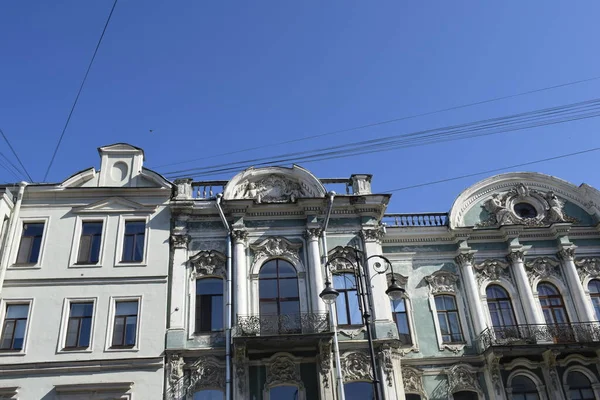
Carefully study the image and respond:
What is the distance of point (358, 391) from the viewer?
20.1 metres

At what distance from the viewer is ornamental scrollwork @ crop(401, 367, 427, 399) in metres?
21.4

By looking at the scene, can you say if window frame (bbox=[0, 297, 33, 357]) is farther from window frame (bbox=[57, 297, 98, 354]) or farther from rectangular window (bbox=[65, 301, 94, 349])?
rectangular window (bbox=[65, 301, 94, 349])

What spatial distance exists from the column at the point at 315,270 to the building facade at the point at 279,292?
0.20 ft

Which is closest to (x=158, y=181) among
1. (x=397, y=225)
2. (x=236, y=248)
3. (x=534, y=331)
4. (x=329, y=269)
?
(x=236, y=248)

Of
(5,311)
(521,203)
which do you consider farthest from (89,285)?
(521,203)

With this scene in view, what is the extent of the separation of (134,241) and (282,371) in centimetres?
759

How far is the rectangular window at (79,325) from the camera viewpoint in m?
20.3

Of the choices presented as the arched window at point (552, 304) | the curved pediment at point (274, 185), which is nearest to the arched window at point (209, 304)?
the curved pediment at point (274, 185)

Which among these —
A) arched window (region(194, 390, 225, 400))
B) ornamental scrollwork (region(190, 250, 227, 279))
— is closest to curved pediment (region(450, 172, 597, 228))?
ornamental scrollwork (region(190, 250, 227, 279))

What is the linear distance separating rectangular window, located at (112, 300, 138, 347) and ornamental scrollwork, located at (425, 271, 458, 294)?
11526 millimetres

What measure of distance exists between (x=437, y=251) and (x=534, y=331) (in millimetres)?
4817

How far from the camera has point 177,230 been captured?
22656mm

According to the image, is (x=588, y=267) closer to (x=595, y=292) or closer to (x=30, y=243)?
(x=595, y=292)

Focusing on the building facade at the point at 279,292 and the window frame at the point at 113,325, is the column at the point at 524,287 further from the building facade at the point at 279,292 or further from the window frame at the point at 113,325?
the window frame at the point at 113,325
